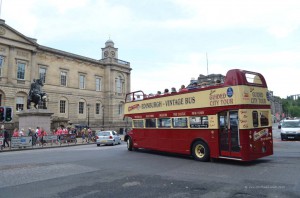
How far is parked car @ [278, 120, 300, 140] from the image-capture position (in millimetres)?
23883

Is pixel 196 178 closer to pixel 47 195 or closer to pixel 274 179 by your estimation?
pixel 274 179

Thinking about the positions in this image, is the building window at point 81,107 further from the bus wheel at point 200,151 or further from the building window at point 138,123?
the bus wheel at point 200,151

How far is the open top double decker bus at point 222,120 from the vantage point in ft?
A: 36.6

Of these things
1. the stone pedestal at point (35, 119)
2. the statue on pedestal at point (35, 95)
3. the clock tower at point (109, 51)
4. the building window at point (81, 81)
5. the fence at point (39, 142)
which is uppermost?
the clock tower at point (109, 51)

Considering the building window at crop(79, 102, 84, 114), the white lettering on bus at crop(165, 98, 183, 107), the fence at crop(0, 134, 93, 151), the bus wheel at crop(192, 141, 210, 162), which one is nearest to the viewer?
the bus wheel at crop(192, 141, 210, 162)

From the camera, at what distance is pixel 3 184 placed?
806 centimetres

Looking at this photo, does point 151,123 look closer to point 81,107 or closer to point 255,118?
point 255,118

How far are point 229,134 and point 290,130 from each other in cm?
1567

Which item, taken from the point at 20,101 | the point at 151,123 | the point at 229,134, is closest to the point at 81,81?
the point at 20,101

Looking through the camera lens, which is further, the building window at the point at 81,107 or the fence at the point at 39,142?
the building window at the point at 81,107

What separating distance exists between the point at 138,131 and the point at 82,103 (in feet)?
130

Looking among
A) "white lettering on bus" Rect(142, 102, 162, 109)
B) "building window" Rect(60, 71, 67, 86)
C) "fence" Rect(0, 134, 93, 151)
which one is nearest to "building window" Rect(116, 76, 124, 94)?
"building window" Rect(60, 71, 67, 86)

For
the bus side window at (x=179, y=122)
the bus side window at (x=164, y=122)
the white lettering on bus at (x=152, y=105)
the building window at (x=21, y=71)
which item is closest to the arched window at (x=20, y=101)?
the building window at (x=21, y=71)

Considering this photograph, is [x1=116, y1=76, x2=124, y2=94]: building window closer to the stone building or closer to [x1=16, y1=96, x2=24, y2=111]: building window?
the stone building
